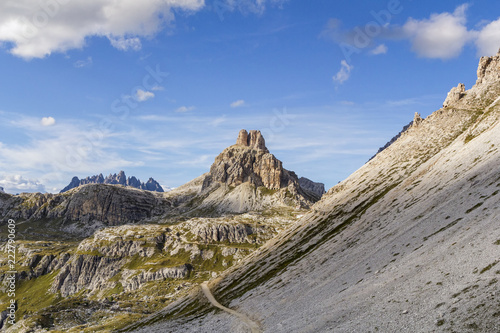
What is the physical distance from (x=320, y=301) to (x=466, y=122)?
156 m

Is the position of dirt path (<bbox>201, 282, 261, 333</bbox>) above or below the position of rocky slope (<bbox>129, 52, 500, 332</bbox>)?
below

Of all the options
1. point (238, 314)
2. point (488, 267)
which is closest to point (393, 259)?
point (488, 267)

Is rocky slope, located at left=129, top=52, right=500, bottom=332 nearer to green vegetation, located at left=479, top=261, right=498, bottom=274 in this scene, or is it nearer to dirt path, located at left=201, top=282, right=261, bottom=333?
green vegetation, located at left=479, top=261, right=498, bottom=274

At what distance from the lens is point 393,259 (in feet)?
278

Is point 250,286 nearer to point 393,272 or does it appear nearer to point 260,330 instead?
point 260,330

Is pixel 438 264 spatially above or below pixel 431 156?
below

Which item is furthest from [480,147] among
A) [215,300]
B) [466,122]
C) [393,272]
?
[215,300]

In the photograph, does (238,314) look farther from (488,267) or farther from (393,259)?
(488,267)

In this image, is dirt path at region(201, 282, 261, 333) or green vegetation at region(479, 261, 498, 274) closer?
green vegetation at region(479, 261, 498, 274)

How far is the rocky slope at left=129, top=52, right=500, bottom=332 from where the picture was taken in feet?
169

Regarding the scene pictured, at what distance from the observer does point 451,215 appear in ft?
301

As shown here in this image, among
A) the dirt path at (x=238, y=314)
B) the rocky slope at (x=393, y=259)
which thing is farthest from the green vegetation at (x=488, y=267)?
the dirt path at (x=238, y=314)

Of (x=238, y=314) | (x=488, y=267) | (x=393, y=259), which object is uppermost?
(x=488, y=267)

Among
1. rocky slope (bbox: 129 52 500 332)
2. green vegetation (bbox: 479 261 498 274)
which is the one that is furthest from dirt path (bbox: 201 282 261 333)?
green vegetation (bbox: 479 261 498 274)
